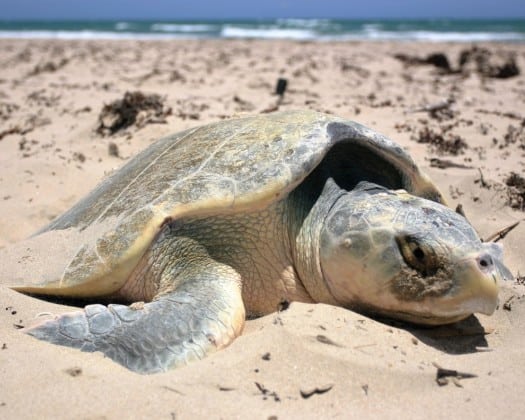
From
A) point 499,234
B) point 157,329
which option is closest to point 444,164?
point 499,234

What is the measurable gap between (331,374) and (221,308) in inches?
16.0

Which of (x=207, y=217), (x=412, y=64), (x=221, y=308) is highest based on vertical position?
(x=412, y=64)

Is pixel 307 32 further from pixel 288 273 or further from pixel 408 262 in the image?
pixel 408 262

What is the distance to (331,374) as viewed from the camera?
54.3 inches

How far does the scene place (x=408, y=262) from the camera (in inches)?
62.8

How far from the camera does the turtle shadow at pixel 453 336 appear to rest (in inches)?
64.3

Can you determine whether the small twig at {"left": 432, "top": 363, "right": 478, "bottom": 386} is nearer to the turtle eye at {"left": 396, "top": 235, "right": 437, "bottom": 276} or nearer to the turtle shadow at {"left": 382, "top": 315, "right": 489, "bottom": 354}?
the turtle shadow at {"left": 382, "top": 315, "right": 489, "bottom": 354}

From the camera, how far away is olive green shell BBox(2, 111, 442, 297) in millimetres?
1784

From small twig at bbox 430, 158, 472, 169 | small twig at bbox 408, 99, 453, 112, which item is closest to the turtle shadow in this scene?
small twig at bbox 430, 158, 472, 169

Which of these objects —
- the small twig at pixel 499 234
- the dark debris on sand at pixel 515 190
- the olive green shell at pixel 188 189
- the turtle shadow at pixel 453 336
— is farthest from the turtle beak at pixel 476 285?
the dark debris on sand at pixel 515 190

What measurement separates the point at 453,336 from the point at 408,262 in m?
0.33

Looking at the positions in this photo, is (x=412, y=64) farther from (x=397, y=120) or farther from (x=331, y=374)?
(x=331, y=374)

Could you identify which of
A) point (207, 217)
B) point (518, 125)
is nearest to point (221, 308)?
point (207, 217)

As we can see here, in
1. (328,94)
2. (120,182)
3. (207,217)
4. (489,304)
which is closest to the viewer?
(489,304)
